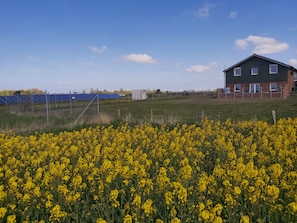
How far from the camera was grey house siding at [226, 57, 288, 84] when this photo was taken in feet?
152

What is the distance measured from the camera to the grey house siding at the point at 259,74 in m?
46.2

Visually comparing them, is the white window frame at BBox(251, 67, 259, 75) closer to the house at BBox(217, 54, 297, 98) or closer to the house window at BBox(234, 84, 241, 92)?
the house at BBox(217, 54, 297, 98)

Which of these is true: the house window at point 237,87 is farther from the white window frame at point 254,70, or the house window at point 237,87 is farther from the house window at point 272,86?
the house window at point 272,86

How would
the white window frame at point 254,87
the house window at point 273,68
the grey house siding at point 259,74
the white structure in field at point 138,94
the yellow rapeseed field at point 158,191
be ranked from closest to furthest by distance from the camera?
1. the yellow rapeseed field at point 158,191
2. the grey house siding at point 259,74
3. the house window at point 273,68
4. the white window frame at point 254,87
5. the white structure in field at point 138,94

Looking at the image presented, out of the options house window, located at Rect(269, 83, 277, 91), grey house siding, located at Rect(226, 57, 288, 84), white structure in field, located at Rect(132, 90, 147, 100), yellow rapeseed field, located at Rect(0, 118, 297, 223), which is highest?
grey house siding, located at Rect(226, 57, 288, 84)

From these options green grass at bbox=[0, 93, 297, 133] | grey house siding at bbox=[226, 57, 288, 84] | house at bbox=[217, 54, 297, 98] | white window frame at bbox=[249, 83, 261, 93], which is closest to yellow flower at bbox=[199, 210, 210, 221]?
green grass at bbox=[0, 93, 297, 133]

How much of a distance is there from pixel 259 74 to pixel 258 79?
0.74 meters

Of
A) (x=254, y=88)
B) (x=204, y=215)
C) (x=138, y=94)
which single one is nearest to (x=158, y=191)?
(x=204, y=215)

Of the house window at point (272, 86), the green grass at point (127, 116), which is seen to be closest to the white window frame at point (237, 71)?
the house window at point (272, 86)

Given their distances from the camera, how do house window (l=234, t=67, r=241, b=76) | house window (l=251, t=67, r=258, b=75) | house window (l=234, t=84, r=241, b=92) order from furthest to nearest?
house window (l=234, t=67, r=241, b=76) < house window (l=234, t=84, r=241, b=92) < house window (l=251, t=67, r=258, b=75)

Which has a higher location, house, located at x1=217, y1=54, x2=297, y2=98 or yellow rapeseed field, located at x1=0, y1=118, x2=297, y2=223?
house, located at x1=217, y1=54, x2=297, y2=98

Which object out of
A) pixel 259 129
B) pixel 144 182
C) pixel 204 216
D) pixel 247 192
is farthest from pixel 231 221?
pixel 259 129

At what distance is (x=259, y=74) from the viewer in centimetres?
4756

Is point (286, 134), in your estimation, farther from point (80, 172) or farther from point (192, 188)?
point (80, 172)
